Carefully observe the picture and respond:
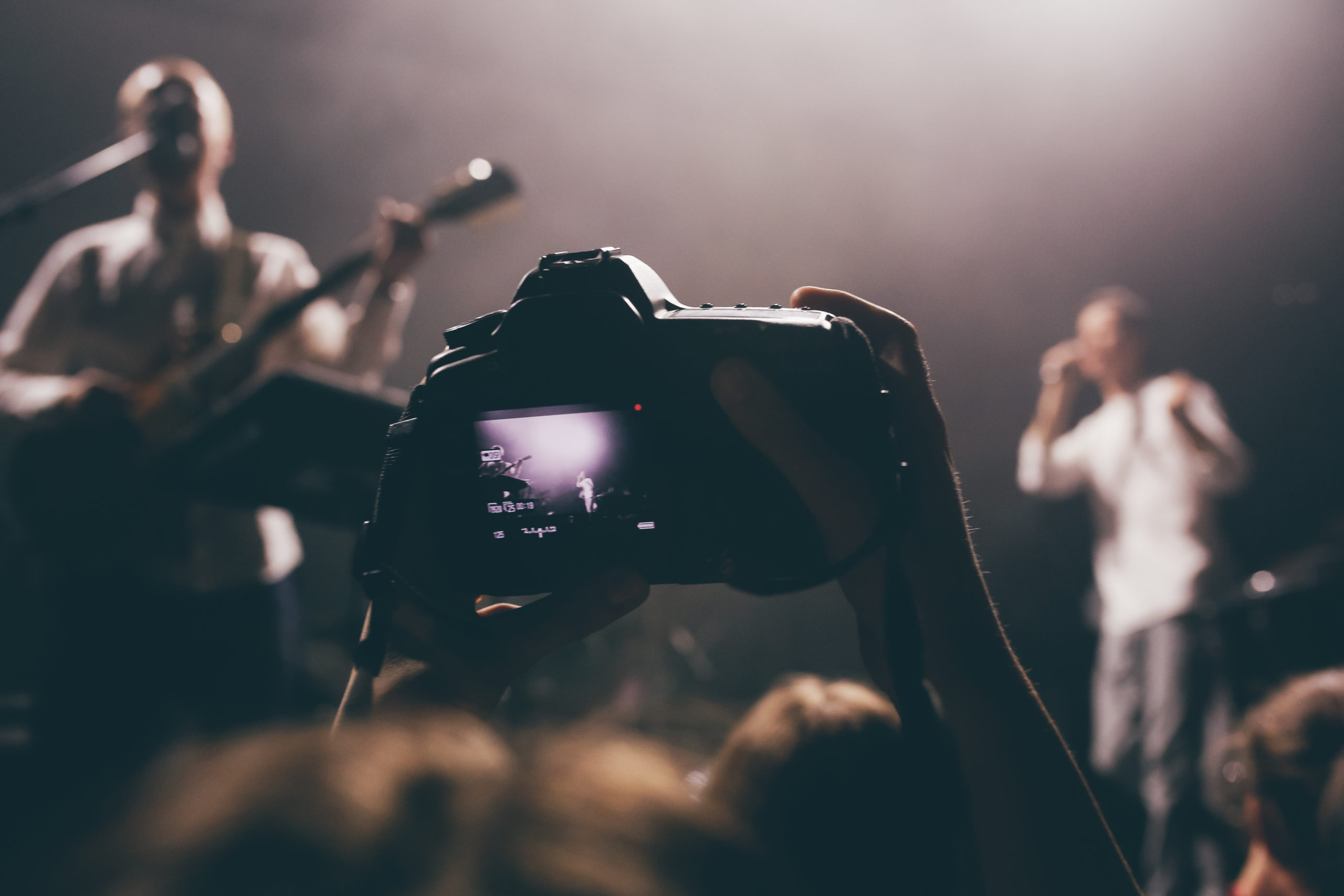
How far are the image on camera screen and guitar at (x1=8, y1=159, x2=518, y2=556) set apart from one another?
37.9 inches

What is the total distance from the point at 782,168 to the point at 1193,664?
2.56 m

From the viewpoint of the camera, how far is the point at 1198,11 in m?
Answer: 3.07

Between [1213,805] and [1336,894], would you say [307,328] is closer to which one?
[1336,894]

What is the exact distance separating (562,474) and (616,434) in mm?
44

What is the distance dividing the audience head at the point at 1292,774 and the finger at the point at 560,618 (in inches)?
35.3

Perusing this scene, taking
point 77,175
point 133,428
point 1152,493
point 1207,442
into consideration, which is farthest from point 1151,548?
point 77,175

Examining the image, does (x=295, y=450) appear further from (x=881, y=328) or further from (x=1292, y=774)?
(x=1292, y=774)

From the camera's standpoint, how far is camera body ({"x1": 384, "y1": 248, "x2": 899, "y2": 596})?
0.45m

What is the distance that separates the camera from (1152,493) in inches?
79.1

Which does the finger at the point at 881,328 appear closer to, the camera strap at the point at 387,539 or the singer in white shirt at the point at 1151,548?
the camera strap at the point at 387,539

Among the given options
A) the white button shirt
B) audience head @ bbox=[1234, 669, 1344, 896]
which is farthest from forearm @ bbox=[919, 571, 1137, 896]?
the white button shirt

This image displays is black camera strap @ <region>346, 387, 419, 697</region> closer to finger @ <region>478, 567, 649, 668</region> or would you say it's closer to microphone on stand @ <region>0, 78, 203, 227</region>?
finger @ <region>478, 567, 649, 668</region>

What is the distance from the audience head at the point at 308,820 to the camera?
173mm

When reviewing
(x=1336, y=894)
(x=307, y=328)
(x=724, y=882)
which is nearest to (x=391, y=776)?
(x=724, y=882)
